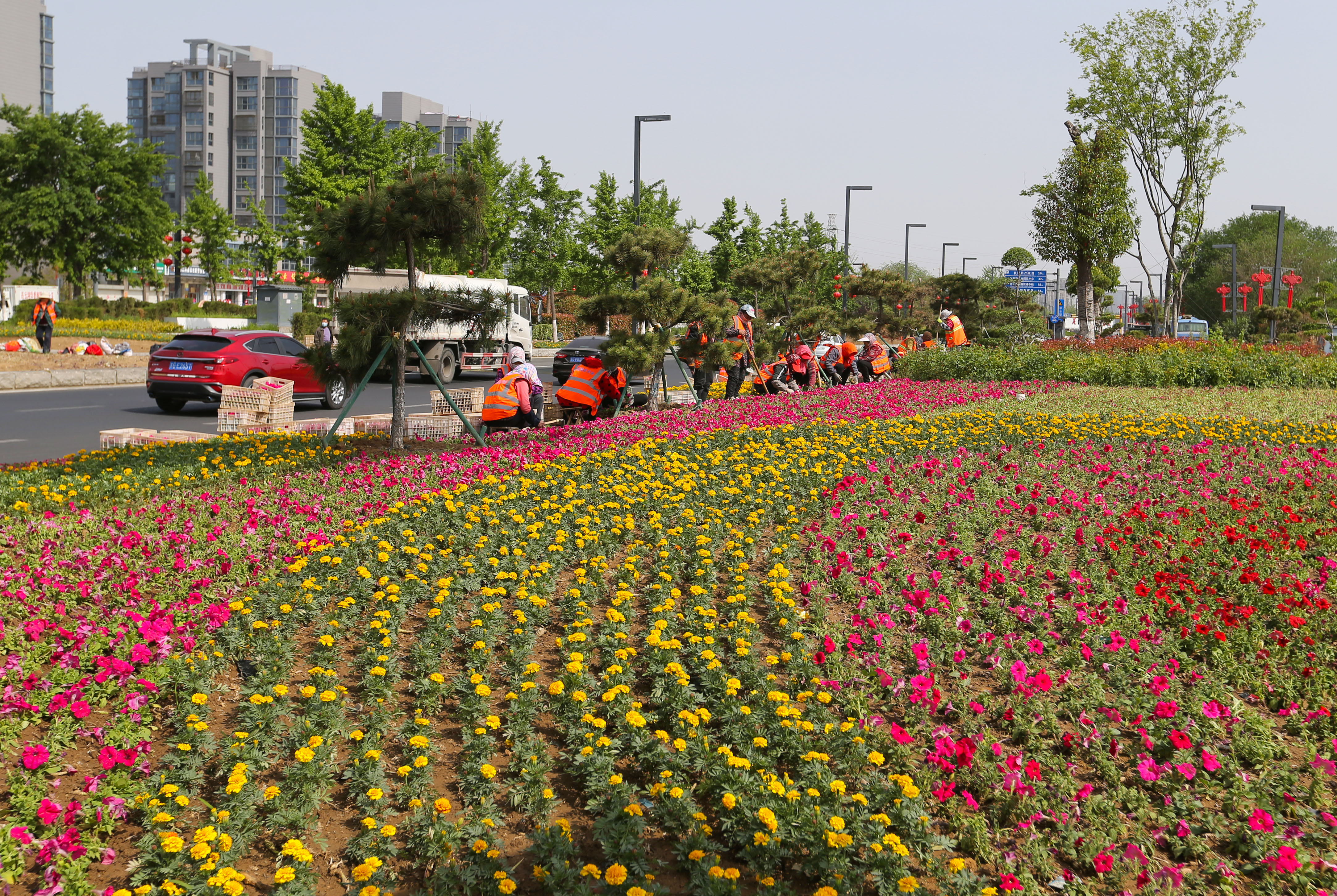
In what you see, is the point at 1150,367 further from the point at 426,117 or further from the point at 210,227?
the point at 426,117

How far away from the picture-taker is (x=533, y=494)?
803 cm

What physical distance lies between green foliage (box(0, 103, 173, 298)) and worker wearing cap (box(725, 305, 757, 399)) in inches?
1300

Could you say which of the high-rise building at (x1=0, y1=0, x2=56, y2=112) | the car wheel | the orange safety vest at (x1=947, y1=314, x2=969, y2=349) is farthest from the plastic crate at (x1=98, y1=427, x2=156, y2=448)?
the high-rise building at (x1=0, y1=0, x2=56, y2=112)

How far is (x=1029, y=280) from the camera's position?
83312 mm

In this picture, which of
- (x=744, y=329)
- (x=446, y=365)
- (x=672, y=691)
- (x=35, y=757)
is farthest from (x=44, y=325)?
(x=672, y=691)

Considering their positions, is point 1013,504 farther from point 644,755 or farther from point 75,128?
point 75,128

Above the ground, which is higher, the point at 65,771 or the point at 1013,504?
the point at 1013,504

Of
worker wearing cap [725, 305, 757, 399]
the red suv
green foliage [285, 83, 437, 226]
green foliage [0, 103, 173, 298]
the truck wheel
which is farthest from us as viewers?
green foliage [0, 103, 173, 298]

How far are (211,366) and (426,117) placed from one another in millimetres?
135173

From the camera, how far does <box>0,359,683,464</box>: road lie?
1341 cm

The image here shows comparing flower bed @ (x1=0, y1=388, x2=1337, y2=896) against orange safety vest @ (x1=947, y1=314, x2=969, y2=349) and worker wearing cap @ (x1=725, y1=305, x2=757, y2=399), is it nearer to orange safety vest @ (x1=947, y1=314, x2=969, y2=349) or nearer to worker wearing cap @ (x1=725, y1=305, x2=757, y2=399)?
worker wearing cap @ (x1=725, y1=305, x2=757, y2=399)

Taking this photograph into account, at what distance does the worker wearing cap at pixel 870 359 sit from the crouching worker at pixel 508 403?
37.4 feet

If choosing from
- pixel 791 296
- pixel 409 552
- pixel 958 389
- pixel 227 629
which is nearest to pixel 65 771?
pixel 227 629

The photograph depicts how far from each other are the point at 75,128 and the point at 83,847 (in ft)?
153
